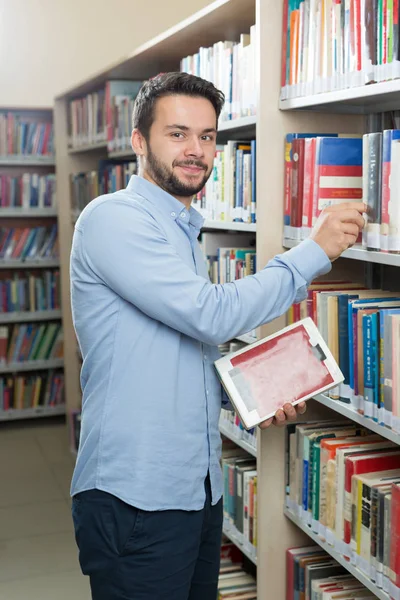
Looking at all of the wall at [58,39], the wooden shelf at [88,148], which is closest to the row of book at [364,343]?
the wooden shelf at [88,148]

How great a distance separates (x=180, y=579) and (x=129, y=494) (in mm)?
247

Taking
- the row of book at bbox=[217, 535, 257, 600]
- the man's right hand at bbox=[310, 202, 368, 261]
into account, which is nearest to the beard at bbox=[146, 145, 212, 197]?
the man's right hand at bbox=[310, 202, 368, 261]

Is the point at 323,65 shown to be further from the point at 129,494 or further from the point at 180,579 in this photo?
the point at 180,579

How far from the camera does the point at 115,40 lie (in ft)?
20.0

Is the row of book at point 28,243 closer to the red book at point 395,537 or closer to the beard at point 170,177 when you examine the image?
the beard at point 170,177

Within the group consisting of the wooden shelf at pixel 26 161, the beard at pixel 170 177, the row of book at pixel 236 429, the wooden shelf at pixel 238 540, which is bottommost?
the wooden shelf at pixel 238 540

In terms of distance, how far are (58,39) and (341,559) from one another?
5.09 m

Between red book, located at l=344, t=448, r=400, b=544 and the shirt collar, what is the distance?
0.75m

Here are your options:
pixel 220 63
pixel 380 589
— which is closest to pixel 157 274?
pixel 380 589

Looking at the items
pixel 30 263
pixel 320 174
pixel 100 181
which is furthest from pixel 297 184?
pixel 30 263

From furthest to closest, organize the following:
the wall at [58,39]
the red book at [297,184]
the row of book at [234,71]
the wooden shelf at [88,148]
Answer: the wall at [58,39] → the wooden shelf at [88,148] → the row of book at [234,71] → the red book at [297,184]

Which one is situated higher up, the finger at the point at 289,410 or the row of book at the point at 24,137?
the row of book at the point at 24,137

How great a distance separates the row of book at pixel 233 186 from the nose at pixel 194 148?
628mm

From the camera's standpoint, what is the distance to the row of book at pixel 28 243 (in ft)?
18.7
